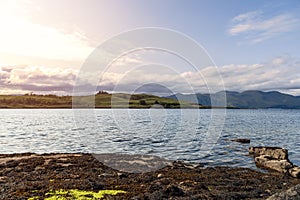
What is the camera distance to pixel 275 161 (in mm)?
32125

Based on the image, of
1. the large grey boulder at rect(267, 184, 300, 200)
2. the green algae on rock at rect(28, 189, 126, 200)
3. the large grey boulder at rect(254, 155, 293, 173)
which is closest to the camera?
the large grey boulder at rect(267, 184, 300, 200)

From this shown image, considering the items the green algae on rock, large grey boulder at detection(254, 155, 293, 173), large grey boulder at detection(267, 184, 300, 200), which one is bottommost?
large grey boulder at detection(254, 155, 293, 173)

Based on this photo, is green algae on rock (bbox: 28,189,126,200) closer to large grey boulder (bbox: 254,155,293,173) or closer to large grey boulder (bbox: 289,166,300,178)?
large grey boulder (bbox: 289,166,300,178)

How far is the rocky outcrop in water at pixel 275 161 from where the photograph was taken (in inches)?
1141

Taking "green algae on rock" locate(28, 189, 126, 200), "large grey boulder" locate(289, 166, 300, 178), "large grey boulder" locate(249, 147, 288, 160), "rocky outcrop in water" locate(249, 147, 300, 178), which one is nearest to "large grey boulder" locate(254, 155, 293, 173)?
"rocky outcrop in water" locate(249, 147, 300, 178)

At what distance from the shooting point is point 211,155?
39.5 metres

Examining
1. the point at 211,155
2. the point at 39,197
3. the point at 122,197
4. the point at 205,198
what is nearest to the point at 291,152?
the point at 211,155

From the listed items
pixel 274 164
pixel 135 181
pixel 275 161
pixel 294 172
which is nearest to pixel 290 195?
pixel 135 181

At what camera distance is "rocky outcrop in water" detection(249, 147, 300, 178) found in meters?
29.0

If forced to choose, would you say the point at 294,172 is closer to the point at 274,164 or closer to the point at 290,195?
the point at 274,164

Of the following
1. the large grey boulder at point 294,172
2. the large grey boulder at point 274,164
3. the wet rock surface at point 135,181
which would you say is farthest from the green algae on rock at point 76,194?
the large grey boulder at point 274,164

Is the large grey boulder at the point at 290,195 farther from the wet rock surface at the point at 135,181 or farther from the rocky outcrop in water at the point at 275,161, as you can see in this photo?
the rocky outcrop in water at the point at 275,161

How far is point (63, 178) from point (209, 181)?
40.6ft

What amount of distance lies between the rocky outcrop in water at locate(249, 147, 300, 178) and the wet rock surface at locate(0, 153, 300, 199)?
2102 millimetres
